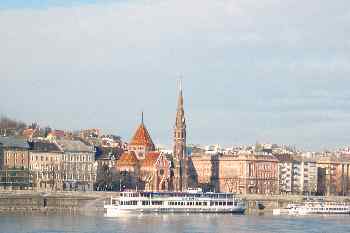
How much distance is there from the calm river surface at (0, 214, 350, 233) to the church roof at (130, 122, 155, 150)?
4763 centimetres

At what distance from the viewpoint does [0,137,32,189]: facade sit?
126 m

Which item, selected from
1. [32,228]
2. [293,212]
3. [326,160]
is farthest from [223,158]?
[32,228]

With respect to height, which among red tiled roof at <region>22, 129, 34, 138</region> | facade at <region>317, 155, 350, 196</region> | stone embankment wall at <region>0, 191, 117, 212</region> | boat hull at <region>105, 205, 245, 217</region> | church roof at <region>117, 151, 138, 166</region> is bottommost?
boat hull at <region>105, 205, 245, 217</region>

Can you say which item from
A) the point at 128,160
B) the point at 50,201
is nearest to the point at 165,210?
the point at 50,201

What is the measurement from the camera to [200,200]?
104375mm

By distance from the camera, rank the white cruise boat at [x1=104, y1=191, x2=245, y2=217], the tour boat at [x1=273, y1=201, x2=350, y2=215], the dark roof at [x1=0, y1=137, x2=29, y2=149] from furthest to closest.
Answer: the dark roof at [x1=0, y1=137, x2=29, y2=149], the tour boat at [x1=273, y1=201, x2=350, y2=215], the white cruise boat at [x1=104, y1=191, x2=245, y2=217]

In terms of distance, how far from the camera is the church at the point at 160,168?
134 metres

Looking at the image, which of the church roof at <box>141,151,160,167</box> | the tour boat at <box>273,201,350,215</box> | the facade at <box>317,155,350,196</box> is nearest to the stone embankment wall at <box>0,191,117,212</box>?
the tour boat at <box>273,201,350,215</box>

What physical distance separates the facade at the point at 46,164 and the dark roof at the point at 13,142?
152 centimetres

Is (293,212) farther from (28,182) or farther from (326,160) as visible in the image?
(326,160)

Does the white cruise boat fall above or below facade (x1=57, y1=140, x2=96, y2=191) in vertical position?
below

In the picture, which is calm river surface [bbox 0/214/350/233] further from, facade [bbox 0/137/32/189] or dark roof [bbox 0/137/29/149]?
dark roof [bbox 0/137/29/149]

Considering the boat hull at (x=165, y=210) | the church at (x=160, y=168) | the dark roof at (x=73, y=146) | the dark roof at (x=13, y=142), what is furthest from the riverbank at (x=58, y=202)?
the dark roof at (x=73, y=146)

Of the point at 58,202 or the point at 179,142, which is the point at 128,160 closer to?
the point at 179,142
